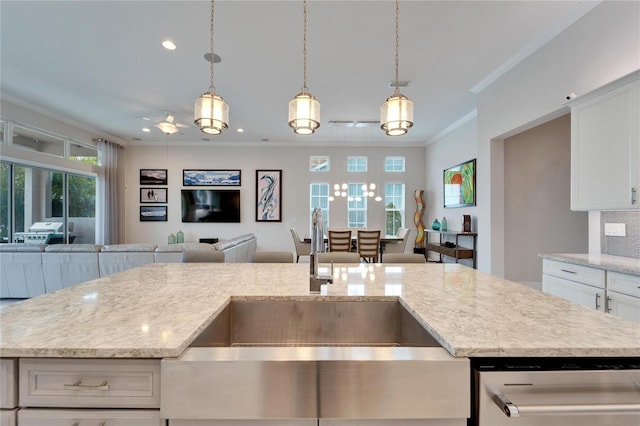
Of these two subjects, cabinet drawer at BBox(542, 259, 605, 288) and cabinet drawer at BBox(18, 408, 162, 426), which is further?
cabinet drawer at BBox(542, 259, 605, 288)

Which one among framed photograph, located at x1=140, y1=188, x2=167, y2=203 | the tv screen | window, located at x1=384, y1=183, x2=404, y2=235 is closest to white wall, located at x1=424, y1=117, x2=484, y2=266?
window, located at x1=384, y1=183, x2=404, y2=235

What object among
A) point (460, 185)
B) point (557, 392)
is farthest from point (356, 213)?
point (557, 392)

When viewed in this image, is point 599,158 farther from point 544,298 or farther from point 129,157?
point 129,157

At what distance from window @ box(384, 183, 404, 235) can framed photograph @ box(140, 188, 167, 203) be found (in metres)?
5.86

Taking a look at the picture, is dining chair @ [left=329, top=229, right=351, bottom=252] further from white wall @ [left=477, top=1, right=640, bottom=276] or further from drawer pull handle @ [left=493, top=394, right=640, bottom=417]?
drawer pull handle @ [left=493, top=394, right=640, bottom=417]

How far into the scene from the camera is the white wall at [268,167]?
6957 millimetres

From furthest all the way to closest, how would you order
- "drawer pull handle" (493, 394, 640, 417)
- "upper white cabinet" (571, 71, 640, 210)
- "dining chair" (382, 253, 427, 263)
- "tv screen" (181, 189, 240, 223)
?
"tv screen" (181, 189, 240, 223) < "dining chair" (382, 253, 427, 263) < "upper white cabinet" (571, 71, 640, 210) < "drawer pull handle" (493, 394, 640, 417)

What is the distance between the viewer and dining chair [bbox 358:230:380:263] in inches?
190

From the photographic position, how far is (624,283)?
1.76m

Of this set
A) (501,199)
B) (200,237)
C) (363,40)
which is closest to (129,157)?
(200,237)

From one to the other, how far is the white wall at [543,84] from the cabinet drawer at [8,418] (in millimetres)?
3804

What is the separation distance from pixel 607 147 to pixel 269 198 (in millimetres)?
6067

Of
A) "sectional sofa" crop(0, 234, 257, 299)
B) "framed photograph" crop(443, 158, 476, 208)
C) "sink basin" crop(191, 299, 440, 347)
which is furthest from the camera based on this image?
"framed photograph" crop(443, 158, 476, 208)

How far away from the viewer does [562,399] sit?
71 cm
